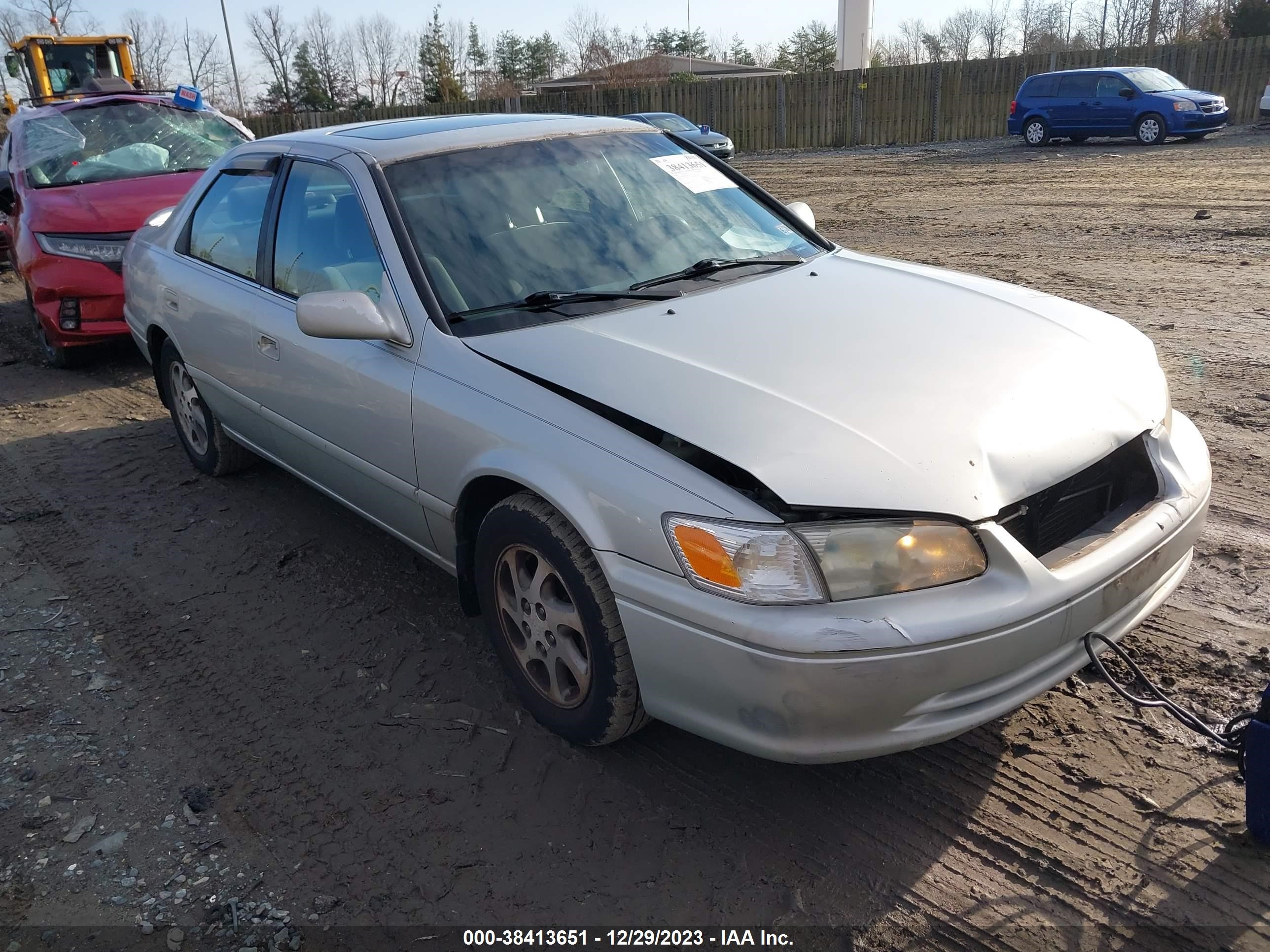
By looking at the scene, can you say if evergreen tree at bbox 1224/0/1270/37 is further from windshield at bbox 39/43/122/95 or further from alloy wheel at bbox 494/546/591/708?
alloy wheel at bbox 494/546/591/708

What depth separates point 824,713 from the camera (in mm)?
2232

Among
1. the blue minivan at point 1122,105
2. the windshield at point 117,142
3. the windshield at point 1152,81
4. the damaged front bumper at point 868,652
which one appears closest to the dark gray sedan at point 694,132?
the blue minivan at point 1122,105

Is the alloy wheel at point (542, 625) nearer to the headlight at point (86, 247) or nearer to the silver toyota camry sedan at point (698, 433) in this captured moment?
the silver toyota camry sedan at point (698, 433)

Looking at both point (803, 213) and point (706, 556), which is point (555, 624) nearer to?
point (706, 556)

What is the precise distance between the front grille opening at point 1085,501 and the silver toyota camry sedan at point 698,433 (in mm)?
11

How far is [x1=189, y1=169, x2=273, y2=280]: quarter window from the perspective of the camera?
13.8 feet

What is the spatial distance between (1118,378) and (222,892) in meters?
2.80

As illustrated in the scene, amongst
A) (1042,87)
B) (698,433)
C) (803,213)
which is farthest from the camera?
(1042,87)

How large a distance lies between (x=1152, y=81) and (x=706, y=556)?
21.5 m

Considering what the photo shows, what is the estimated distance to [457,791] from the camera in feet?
9.23

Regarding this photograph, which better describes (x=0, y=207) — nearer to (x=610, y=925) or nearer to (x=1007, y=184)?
(x=610, y=925)

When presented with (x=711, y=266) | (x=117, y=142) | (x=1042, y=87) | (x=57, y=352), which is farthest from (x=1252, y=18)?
(x=711, y=266)

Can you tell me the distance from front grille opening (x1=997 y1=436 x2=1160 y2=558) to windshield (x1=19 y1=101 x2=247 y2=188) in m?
7.21

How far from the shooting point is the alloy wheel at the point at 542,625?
2.77m
